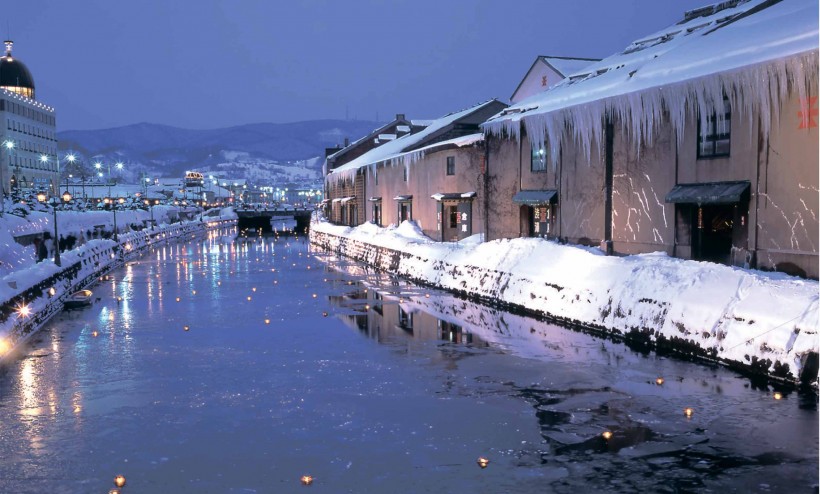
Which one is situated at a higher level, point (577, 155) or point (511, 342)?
point (577, 155)

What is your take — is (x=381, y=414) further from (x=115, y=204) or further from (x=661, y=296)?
(x=115, y=204)

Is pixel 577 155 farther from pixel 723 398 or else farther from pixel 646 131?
pixel 723 398

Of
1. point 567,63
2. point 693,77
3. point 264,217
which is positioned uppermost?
point 567,63

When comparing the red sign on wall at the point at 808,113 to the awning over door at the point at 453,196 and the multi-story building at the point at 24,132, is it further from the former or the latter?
the multi-story building at the point at 24,132

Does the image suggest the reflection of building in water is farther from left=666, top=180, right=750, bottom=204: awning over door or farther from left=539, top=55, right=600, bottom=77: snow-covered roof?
left=539, top=55, right=600, bottom=77: snow-covered roof

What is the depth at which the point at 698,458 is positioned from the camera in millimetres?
8992

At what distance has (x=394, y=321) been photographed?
20188 mm

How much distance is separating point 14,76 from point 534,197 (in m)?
125

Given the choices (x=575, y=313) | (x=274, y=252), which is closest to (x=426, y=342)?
(x=575, y=313)

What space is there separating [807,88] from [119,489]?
53.4 feet

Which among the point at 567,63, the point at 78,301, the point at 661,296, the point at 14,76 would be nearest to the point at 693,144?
the point at 661,296

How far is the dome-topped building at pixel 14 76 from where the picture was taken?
12525 centimetres

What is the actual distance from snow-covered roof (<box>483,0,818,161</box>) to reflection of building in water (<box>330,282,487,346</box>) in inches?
346

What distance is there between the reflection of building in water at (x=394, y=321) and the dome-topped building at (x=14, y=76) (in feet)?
405
